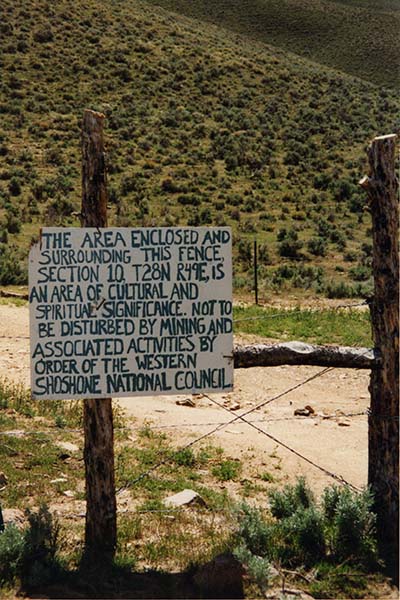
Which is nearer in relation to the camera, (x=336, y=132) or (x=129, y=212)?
(x=129, y=212)

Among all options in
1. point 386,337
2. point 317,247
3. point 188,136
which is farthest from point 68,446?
point 188,136

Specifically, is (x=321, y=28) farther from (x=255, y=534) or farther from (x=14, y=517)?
(x=255, y=534)

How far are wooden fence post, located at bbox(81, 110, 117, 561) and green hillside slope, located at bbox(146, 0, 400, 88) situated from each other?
76.4 metres

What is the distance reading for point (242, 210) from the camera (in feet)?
102

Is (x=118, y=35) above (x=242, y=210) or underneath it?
above

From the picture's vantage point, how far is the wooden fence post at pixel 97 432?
544cm

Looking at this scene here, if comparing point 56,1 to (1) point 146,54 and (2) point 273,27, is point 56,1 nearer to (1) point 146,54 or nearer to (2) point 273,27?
(1) point 146,54

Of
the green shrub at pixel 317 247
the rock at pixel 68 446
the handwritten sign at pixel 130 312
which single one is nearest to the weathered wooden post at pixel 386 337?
the handwritten sign at pixel 130 312

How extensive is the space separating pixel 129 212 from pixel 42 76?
19056 mm

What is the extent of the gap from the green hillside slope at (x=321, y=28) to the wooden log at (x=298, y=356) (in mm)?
75946

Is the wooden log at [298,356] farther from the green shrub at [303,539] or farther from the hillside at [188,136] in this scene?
the hillside at [188,136]

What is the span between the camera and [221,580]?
16.7 feet

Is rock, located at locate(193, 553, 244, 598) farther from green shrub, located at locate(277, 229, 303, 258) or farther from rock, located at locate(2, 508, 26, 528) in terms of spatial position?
green shrub, located at locate(277, 229, 303, 258)

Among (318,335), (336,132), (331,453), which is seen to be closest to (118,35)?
(336,132)
